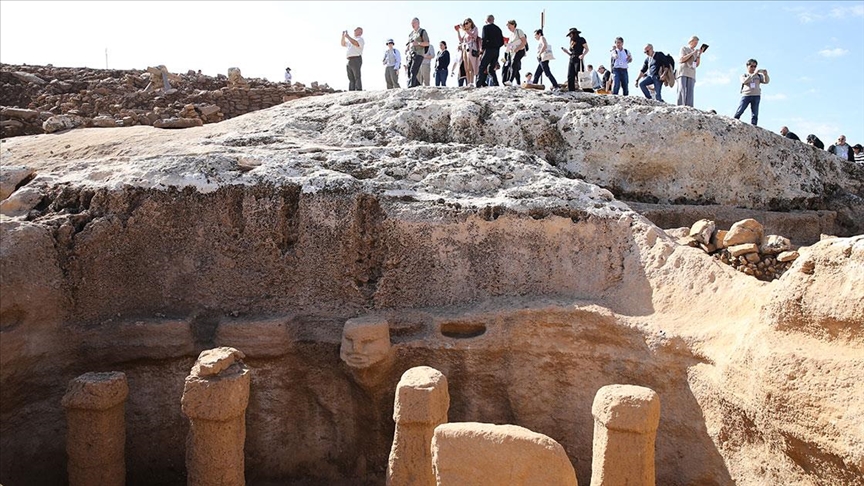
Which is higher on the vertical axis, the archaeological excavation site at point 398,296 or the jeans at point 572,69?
the jeans at point 572,69

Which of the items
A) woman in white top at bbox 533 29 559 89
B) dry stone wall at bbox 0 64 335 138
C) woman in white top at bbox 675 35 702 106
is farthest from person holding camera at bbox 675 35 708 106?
dry stone wall at bbox 0 64 335 138

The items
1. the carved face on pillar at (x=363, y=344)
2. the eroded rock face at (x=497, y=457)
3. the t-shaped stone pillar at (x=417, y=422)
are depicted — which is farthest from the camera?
the carved face on pillar at (x=363, y=344)

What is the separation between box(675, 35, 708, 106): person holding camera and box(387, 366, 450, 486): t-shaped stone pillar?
578 cm

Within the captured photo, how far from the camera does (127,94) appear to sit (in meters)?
12.8

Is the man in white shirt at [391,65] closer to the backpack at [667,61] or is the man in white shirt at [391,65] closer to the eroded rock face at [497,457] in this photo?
the backpack at [667,61]

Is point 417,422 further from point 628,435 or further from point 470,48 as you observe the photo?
point 470,48

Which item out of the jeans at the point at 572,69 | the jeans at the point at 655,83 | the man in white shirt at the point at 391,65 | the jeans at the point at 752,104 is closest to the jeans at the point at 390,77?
the man in white shirt at the point at 391,65

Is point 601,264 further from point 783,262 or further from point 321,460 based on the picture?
point 321,460

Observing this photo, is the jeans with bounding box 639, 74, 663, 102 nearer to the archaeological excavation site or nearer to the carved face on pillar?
the archaeological excavation site

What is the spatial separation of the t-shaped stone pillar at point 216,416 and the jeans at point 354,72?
19.9ft

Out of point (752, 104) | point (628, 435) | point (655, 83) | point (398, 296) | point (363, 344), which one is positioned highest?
point (655, 83)

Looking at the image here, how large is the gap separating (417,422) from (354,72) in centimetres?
678

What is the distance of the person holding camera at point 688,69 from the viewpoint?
336 inches

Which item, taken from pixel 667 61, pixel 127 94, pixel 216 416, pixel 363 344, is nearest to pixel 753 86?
pixel 667 61
